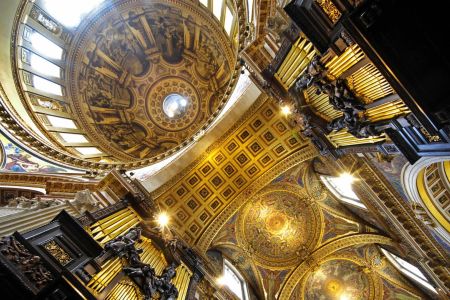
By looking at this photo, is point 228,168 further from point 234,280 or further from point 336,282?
point 336,282

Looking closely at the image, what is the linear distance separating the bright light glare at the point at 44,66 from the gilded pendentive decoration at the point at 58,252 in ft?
30.4

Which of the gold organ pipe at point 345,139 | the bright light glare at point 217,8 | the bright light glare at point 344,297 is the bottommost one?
the bright light glare at point 344,297

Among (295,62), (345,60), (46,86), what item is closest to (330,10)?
(345,60)

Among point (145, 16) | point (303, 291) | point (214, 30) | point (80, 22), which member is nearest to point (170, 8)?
point (145, 16)

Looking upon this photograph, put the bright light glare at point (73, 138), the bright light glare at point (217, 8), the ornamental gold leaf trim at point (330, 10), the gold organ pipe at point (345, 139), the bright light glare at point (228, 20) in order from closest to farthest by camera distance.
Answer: the ornamental gold leaf trim at point (330, 10) < the gold organ pipe at point (345, 139) < the bright light glare at point (73, 138) < the bright light glare at point (228, 20) < the bright light glare at point (217, 8)

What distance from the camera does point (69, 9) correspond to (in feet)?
45.0

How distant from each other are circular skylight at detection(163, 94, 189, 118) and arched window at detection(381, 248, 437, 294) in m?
13.6

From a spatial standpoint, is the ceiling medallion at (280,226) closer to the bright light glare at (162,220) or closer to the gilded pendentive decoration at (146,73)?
the bright light glare at (162,220)

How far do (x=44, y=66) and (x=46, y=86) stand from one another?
35.3 inches

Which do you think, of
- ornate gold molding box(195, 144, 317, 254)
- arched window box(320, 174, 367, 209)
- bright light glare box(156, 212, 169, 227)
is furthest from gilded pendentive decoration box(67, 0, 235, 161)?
bright light glare box(156, 212, 169, 227)

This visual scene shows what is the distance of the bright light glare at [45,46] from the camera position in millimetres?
11539

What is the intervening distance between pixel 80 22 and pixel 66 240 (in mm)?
13202

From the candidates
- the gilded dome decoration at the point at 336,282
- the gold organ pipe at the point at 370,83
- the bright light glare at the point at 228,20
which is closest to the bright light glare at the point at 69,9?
the bright light glare at the point at 228,20

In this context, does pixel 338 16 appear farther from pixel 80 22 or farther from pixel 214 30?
pixel 80 22
